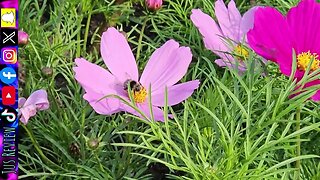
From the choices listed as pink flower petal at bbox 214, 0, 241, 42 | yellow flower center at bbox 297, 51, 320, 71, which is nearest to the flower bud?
pink flower petal at bbox 214, 0, 241, 42

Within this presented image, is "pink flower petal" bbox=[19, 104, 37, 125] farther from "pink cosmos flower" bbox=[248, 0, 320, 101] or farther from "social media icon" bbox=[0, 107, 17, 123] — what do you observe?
"pink cosmos flower" bbox=[248, 0, 320, 101]

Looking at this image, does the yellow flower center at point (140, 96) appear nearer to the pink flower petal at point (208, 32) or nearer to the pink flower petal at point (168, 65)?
the pink flower petal at point (168, 65)

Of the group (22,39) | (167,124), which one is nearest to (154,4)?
(22,39)

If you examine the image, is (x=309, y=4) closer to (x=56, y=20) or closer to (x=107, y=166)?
(x=107, y=166)

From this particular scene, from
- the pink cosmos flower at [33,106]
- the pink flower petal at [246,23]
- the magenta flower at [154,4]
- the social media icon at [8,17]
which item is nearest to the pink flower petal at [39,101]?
the pink cosmos flower at [33,106]

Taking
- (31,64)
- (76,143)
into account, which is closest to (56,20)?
(31,64)

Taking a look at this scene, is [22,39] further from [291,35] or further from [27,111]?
[291,35]

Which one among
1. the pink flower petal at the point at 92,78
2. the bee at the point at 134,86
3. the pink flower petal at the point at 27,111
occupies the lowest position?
the pink flower petal at the point at 27,111

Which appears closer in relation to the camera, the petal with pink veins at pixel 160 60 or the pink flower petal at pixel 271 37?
the pink flower petal at pixel 271 37
